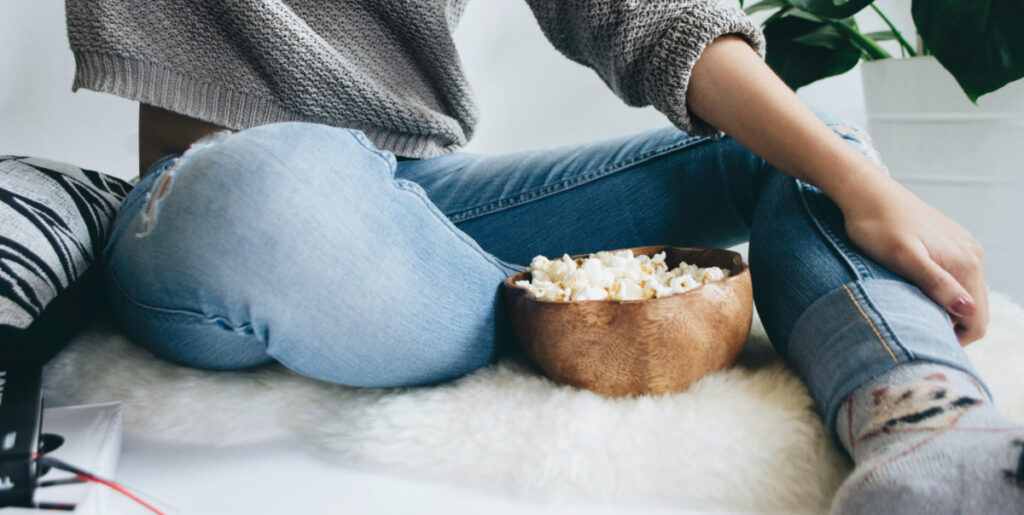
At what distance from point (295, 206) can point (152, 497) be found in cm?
24

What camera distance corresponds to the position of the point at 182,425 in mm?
565

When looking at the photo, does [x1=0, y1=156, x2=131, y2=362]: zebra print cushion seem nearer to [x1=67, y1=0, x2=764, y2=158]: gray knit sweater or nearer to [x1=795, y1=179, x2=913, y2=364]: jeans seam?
[x1=67, y1=0, x2=764, y2=158]: gray knit sweater

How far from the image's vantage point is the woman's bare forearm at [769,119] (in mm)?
555

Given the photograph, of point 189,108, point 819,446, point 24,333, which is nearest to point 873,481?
point 819,446

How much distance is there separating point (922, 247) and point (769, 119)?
0.16 m

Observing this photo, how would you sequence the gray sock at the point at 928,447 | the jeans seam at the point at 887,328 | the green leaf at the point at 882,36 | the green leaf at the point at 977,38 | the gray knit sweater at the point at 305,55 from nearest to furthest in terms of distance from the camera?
the gray sock at the point at 928,447
the jeans seam at the point at 887,328
the gray knit sweater at the point at 305,55
the green leaf at the point at 977,38
the green leaf at the point at 882,36

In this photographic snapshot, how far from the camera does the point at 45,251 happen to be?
0.56 m

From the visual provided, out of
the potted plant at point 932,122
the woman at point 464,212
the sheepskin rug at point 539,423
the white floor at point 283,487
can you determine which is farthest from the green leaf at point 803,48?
the white floor at point 283,487

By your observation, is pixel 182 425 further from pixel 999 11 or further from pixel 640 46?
pixel 999 11

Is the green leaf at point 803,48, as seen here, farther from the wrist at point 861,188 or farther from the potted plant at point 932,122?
the wrist at point 861,188

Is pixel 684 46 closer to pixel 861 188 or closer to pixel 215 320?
pixel 861 188

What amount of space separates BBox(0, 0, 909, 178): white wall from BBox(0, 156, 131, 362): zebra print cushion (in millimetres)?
653

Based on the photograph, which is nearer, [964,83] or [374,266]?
[374,266]

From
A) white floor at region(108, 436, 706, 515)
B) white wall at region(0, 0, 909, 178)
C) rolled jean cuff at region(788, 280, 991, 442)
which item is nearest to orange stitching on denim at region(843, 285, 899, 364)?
rolled jean cuff at region(788, 280, 991, 442)
